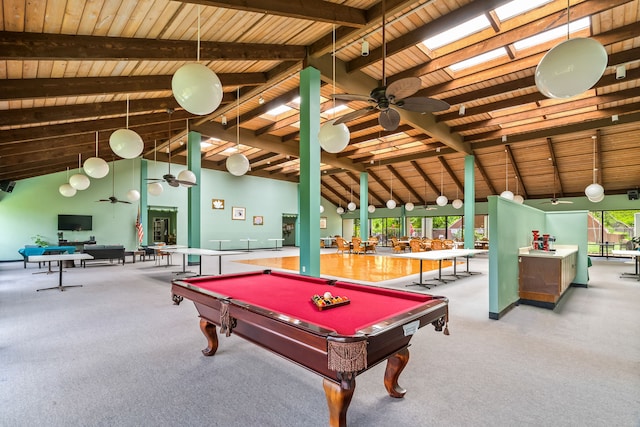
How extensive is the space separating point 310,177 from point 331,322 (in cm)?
378

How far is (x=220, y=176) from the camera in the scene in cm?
1497

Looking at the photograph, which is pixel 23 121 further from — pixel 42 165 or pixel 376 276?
pixel 376 276

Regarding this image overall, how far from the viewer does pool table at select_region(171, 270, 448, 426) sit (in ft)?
4.75

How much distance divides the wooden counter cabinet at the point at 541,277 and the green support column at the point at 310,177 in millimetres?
3489

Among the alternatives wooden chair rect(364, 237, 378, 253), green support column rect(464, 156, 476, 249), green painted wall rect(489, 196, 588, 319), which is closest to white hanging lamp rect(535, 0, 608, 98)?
green painted wall rect(489, 196, 588, 319)

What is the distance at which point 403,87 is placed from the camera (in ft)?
9.30

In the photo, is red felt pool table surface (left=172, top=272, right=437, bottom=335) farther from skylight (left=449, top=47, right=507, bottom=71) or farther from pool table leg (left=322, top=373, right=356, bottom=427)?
skylight (left=449, top=47, right=507, bottom=71)

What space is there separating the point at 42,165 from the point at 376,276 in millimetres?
10471

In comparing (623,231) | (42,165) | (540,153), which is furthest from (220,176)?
(623,231)

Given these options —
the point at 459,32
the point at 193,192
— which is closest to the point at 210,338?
the point at 459,32

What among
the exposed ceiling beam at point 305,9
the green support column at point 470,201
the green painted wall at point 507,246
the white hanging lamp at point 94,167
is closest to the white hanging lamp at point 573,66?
the green painted wall at point 507,246

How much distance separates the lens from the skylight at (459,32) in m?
4.71

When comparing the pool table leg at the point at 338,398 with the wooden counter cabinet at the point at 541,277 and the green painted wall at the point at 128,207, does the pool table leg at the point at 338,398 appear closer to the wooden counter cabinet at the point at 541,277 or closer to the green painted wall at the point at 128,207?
the wooden counter cabinet at the point at 541,277

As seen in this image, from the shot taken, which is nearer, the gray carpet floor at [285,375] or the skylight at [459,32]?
the gray carpet floor at [285,375]
